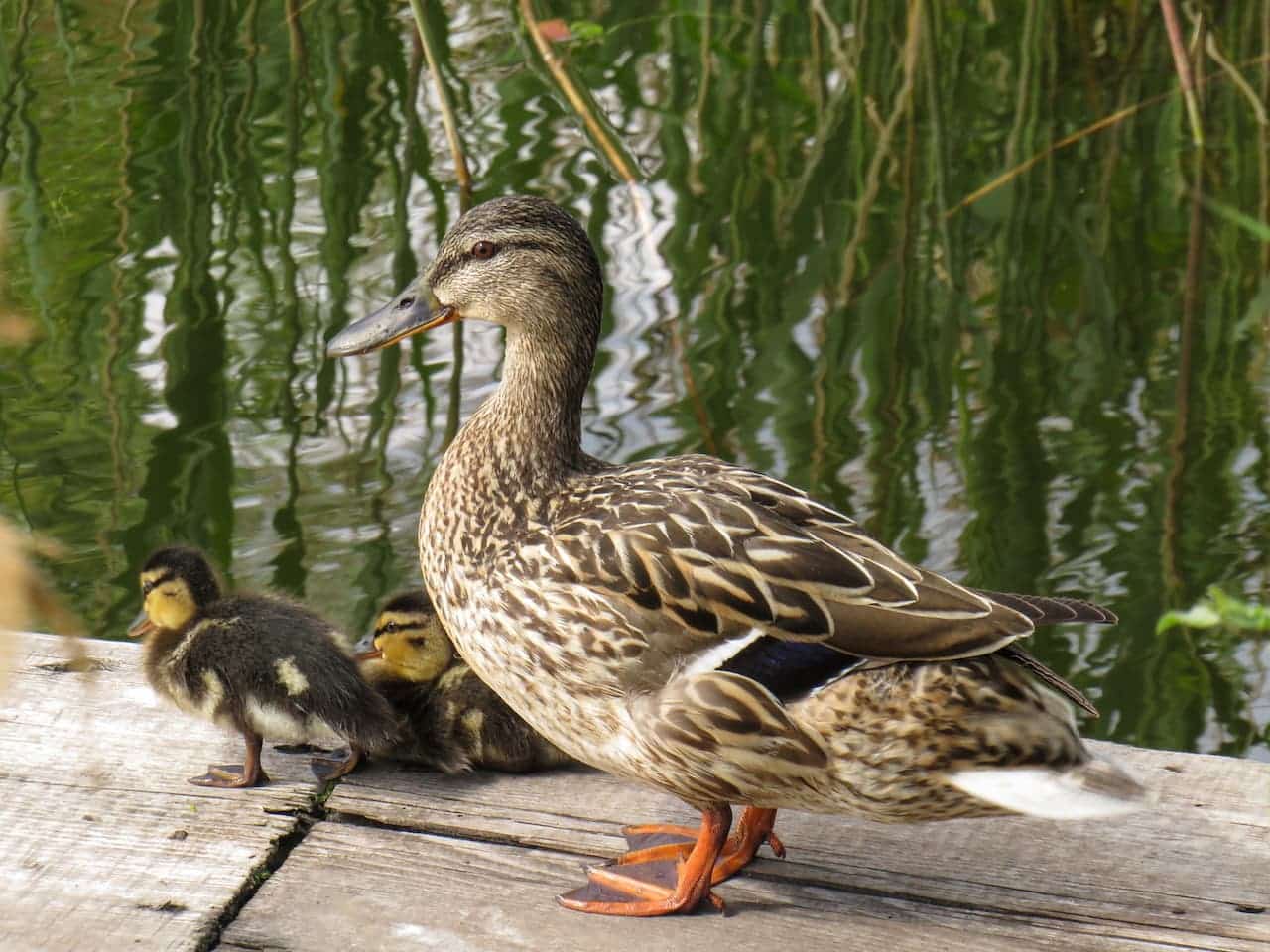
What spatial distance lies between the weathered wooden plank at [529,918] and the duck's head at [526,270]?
94 cm

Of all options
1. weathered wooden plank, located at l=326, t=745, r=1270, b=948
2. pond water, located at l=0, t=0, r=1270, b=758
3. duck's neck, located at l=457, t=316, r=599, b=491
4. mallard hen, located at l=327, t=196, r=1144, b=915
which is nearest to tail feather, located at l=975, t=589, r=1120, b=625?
mallard hen, located at l=327, t=196, r=1144, b=915

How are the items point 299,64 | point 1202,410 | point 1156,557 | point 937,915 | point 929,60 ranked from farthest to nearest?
point 299,64 → point 929,60 → point 1202,410 → point 1156,557 → point 937,915

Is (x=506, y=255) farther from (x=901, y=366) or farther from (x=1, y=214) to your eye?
(x=901, y=366)

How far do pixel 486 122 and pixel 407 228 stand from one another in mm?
978

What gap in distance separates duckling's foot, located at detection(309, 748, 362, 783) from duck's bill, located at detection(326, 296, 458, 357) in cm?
71

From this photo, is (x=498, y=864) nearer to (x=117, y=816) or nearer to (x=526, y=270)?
(x=117, y=816)

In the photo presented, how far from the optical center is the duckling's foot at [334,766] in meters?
2.91

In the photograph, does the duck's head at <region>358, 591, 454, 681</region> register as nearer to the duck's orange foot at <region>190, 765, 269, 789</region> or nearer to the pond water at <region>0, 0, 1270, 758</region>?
the duck's orange foot at <region>190, 765, 269, 789</region>

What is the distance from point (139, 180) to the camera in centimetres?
644

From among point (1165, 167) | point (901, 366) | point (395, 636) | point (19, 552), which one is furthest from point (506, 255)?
point (1165, 167)

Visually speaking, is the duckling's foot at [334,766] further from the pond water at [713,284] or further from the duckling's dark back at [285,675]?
the pond water at [713,284]

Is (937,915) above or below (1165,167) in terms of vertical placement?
A: below

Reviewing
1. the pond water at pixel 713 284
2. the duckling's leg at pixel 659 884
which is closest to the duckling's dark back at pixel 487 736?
the duckling's leg at pixel 659 884

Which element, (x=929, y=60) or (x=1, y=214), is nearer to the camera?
(x=1, y=214)
